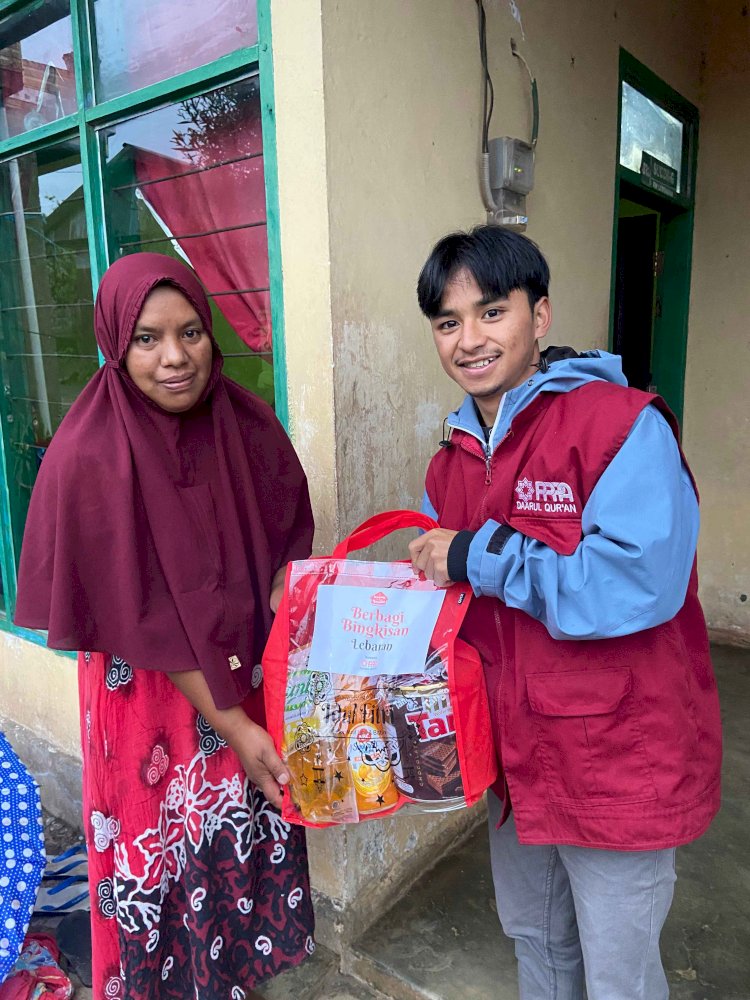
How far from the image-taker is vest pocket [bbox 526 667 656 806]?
1.19 meters

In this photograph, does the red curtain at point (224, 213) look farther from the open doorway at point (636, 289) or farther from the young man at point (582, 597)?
the open doorway at point (636, 289)

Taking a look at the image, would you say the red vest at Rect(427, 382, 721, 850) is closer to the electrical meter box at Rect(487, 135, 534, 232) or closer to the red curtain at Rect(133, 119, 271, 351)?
the red curtain at Rect(133, 119, 271, 351)

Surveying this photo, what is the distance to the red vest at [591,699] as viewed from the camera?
1.18 metres

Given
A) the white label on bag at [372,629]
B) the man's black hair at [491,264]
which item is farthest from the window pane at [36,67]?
the white label on bag at [372,629]

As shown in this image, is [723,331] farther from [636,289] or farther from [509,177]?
[509,177]

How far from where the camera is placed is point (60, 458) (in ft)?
4.61

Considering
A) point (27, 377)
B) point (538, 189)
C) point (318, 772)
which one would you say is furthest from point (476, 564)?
point (27, 377)

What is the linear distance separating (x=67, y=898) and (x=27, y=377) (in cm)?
207

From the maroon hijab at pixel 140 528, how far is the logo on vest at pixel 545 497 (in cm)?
63

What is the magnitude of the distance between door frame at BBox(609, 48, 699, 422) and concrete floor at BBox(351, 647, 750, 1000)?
7.81 feet

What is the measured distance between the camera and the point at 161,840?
5.30ft

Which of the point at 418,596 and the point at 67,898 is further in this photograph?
the point at 67,898

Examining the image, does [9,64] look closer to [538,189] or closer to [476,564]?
[538,189]

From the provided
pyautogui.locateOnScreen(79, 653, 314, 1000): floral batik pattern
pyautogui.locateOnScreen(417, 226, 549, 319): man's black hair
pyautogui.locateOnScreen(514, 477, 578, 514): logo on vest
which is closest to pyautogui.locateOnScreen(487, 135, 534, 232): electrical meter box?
pyautogui.locateOnScreen(417, 226, 549, 319): man's black hair
